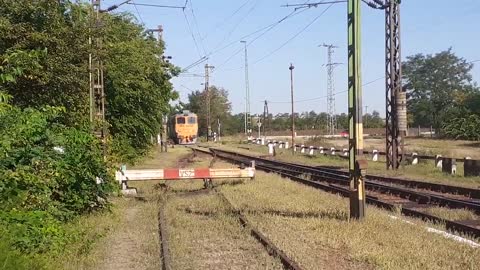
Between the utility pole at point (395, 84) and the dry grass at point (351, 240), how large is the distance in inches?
565

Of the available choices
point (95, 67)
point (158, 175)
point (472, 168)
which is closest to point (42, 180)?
point (158, 175)

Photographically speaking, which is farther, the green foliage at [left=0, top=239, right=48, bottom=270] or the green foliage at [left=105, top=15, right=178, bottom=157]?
the green foliage at [left=105, top=15, right=178, bottom=157]

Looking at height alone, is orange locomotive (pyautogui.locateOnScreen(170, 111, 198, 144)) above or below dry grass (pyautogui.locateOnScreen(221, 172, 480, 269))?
above

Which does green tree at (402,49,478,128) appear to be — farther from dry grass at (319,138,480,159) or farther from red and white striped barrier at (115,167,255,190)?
red and white striped barrier at (115,167,255,190)

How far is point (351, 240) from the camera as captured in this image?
10.2 meters

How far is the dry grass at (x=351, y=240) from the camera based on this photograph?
8.67 metres

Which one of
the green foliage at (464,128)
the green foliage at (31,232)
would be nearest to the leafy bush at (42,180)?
the green foliage at (31,232)

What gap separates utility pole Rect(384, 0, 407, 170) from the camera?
94.0ft

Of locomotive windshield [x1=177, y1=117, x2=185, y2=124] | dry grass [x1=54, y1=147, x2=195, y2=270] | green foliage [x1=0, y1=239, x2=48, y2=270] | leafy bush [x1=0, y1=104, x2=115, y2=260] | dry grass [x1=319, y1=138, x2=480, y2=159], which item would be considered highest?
locomotive windshield [x1=177, y1=117, x2=185, y2=124]

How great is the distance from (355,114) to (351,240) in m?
2.92

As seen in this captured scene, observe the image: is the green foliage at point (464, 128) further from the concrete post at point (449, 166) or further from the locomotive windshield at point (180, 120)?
the concrete post at point (449, 166)

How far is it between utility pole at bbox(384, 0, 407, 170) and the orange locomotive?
49.8 m

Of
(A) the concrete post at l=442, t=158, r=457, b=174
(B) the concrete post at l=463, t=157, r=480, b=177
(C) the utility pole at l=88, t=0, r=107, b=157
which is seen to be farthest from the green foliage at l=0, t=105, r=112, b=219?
(A) the concrete post at l=442, t=158, r=457, b=174

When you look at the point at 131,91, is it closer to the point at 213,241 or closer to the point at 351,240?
the point at 213,241
